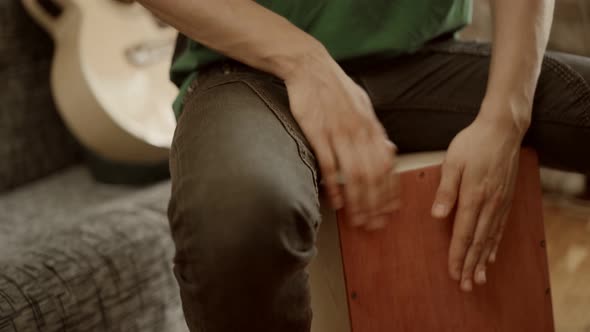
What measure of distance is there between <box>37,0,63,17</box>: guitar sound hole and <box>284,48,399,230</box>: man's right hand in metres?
0.88

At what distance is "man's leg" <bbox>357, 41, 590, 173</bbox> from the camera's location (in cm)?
83

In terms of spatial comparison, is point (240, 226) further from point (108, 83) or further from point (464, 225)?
point (108, 83)

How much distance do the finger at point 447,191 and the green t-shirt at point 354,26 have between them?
0.19 m

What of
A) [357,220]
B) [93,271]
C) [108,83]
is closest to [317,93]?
[357,220]

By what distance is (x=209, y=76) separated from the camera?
2.70 ft

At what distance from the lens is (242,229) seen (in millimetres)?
553

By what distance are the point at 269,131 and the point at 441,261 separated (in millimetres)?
316

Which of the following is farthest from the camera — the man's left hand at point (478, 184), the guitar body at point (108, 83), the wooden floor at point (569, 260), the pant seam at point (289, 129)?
the guitar body at point (108, 83)

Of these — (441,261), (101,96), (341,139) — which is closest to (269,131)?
(341,139)

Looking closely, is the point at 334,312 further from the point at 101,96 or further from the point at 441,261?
the point at 101,96

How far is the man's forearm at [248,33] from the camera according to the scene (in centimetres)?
75

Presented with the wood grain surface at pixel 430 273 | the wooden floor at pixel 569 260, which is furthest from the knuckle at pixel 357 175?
the wooden floor at pixel 569 260

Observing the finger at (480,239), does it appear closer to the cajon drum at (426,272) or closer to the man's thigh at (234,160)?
the cajon drum at (426,272)

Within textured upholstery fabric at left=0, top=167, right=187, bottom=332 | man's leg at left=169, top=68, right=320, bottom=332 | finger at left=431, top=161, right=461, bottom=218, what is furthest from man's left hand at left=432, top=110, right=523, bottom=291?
textured upholstery fabric at left=0, top=167, right=187, bottom=332
